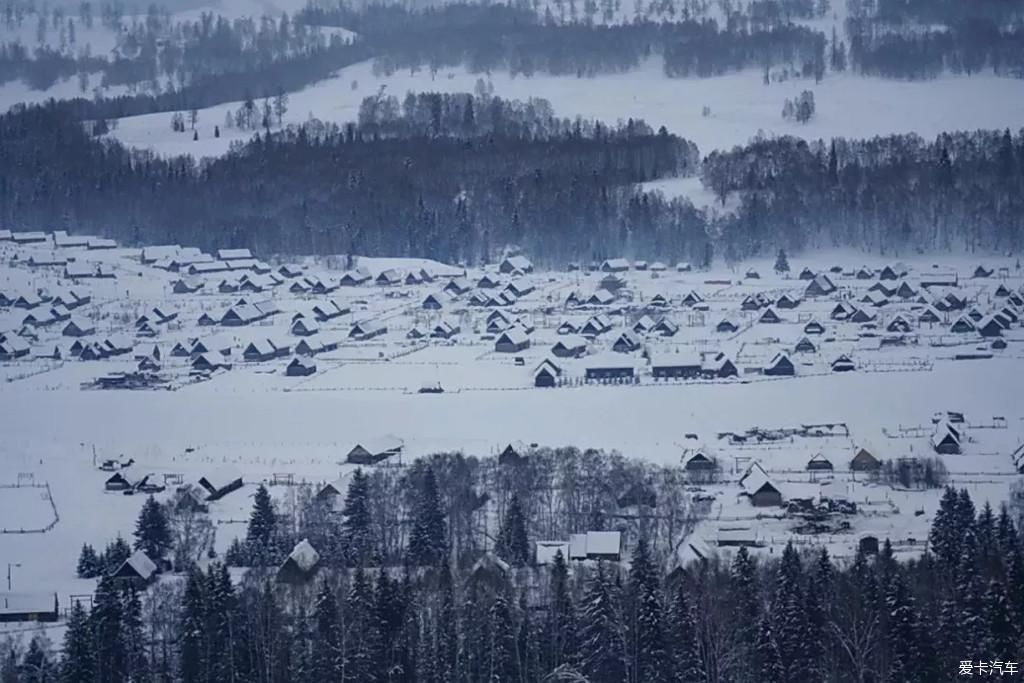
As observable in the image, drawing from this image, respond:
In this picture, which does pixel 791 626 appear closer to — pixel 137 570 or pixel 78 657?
pixel 78 657

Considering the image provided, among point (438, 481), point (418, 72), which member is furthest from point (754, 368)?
point (418, 72)

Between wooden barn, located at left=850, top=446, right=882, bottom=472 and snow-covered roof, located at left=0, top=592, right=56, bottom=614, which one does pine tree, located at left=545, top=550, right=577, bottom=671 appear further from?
wooden barn, located at left=850, top=446, right=882, bottom=472

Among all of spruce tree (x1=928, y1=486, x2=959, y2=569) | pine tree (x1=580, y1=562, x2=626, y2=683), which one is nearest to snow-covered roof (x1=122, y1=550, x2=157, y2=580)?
pine tree (x1=580, y1=562, x2=626, y2=683)

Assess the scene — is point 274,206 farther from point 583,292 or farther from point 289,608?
Answer: point 289,608

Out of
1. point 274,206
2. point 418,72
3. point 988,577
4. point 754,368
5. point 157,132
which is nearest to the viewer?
point 988,577

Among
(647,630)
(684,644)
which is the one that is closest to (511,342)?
(647,630)
